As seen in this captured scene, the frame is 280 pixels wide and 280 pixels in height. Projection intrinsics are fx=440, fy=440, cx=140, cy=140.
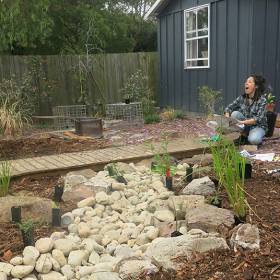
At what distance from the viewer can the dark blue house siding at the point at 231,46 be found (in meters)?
7.71

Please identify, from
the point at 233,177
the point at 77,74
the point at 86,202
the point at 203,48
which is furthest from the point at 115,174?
the point at 77,74

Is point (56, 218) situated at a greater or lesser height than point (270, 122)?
lesser

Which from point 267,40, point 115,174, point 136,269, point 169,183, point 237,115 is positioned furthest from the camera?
point 267,40

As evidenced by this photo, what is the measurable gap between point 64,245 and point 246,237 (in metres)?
1.15

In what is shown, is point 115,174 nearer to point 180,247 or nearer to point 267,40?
point 180,247

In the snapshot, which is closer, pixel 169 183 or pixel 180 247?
pixel 180 247

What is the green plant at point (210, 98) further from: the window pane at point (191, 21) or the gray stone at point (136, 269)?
the gray stone at point (136, 269)

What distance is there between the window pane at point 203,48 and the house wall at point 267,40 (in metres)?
1.61

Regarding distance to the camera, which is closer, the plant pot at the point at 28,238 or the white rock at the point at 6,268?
the white rock at the point at 6,268

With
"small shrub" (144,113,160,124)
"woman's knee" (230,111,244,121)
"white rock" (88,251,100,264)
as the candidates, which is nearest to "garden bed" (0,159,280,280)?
"white rock" (88,251,100,264)

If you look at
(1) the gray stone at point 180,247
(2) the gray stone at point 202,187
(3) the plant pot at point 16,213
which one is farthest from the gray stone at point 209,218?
(3) the plant pot at point 16,213

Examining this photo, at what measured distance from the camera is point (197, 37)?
9.37 metres

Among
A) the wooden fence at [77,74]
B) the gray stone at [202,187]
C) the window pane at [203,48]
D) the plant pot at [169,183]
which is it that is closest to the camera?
the gray stone at [202,187]

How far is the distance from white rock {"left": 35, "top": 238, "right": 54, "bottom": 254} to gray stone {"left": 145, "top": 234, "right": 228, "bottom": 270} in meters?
0.62
